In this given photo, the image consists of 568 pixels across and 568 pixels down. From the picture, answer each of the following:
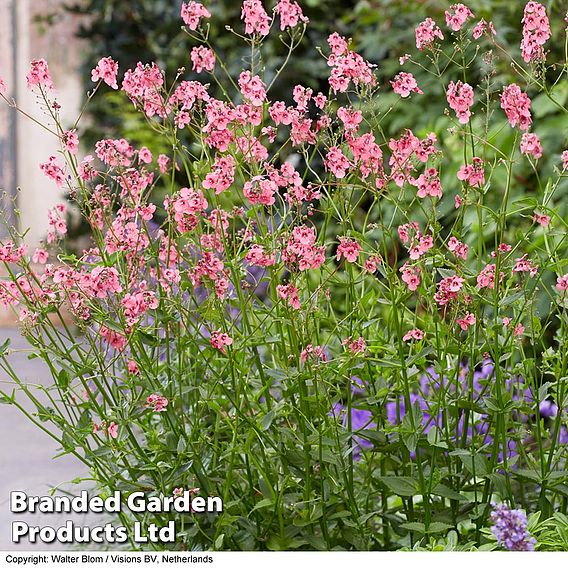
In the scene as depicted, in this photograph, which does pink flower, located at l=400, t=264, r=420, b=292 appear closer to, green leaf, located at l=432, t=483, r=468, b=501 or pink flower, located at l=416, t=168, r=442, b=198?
pink flower, located at l=416, t=168, r=442, b=198

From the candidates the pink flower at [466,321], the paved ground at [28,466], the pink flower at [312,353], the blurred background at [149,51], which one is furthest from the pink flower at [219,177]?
the blurred background at [149,51]

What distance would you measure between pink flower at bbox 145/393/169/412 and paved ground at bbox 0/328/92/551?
1.63 ft

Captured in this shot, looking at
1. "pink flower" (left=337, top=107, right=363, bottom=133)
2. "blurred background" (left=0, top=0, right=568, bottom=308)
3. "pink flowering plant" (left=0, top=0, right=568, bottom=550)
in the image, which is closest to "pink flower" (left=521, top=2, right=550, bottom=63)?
"pink flowering plant" (left=0, top=0, right=568, bottom=550)

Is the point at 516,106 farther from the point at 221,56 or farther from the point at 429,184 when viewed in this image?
the point at 221,56

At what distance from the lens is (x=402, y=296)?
1.25m

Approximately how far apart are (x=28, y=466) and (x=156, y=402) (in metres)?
1.32

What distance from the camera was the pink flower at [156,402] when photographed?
120cm

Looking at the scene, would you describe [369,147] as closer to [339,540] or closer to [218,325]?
[218,325]

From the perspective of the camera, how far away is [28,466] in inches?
94.3

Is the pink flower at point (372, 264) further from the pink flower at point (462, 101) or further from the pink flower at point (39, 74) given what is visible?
the pink flower at point (39, 74)

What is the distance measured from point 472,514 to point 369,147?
51 cm

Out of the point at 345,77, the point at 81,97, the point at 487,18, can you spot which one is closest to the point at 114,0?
the point at 81,97

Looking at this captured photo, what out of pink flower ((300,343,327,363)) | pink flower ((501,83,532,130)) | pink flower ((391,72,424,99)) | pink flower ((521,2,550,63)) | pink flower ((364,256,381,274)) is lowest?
pink flower ((300,343,327,363))

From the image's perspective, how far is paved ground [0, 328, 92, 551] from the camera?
1831 mm
